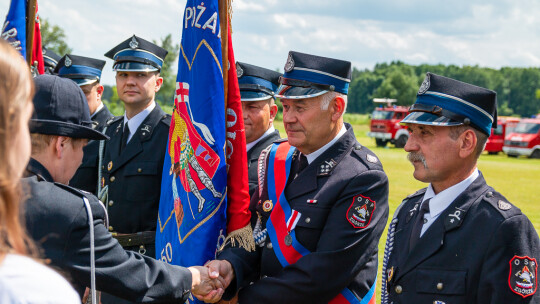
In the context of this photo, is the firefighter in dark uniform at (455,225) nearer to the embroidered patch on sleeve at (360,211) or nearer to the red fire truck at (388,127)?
the embroidered patch on sleeve at (360,211)

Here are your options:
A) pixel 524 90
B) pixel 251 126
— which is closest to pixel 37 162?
pixel 251 126

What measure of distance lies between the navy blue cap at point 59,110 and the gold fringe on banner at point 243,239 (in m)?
1.24

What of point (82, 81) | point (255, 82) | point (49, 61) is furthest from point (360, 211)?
point (49, 61)

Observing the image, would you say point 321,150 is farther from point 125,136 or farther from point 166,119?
point 125,136

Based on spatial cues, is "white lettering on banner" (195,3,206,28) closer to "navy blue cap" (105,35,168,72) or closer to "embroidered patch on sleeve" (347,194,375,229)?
"embroidered patch on sleeve" (347,194,375,229)

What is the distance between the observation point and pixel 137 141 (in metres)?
5.23

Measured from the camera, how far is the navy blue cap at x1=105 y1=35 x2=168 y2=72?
5664 millimetres

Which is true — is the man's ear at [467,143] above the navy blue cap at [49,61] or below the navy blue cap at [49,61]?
above

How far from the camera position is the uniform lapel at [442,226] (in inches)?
114

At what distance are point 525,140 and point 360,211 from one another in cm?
3376

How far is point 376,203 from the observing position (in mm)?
3338

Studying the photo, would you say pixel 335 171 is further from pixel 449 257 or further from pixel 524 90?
pixel 524 90

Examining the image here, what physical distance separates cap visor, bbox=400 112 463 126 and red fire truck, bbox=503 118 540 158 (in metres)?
33.5

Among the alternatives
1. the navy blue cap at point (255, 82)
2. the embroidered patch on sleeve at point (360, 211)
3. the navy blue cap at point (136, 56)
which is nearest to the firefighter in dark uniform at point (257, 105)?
the navy blue cap at point (255, 82)
